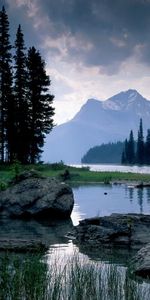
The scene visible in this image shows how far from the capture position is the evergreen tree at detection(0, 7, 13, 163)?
62.4 m

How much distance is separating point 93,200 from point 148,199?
425 centimetres

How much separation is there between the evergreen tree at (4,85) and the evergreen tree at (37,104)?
2.96 metres

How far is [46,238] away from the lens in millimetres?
20922

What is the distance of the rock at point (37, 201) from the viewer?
28172 mm

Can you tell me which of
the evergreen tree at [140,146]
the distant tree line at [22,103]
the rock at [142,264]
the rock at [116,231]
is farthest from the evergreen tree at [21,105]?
the evergreen tree at [140,146]

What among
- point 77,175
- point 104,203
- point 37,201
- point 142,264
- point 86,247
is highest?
point 77,175

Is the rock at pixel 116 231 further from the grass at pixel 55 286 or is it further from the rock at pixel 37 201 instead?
the grass at pixel 55 286

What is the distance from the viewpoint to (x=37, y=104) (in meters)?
65.9

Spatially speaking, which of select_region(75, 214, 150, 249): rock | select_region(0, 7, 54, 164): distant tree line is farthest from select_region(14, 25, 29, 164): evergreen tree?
select_region(75, 214, 150, 249): rock

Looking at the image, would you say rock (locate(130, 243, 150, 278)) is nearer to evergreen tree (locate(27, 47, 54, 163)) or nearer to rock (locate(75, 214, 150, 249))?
rock (locate(75, 214, 150, 249))

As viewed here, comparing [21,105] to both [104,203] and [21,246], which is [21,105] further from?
[21,246]

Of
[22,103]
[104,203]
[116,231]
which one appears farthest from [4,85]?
[116,231]

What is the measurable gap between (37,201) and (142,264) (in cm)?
1474

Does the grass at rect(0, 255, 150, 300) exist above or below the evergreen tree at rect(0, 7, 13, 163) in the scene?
below
